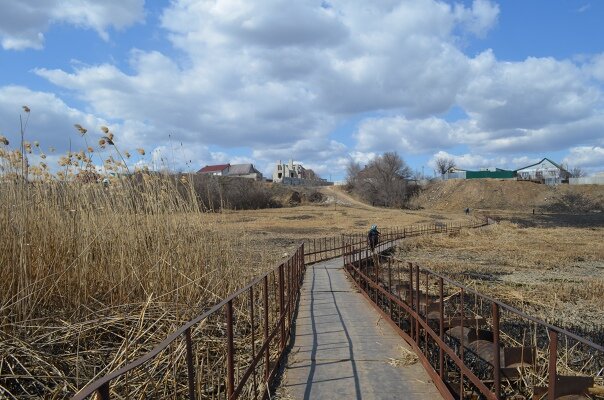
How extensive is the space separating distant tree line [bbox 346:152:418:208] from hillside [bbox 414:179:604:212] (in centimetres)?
458

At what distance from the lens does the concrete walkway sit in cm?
546

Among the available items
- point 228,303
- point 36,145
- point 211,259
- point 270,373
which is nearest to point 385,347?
point 270,373

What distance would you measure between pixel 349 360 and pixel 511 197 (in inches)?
3673

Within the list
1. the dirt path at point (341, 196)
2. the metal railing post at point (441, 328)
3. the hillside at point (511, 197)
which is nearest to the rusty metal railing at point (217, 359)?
the metal railing post at point (441, 328)

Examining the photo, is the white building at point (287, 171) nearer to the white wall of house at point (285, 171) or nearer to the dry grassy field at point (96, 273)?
the white wall of house at point (285, 171)

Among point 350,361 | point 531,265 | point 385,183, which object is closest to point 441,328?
point 350,361

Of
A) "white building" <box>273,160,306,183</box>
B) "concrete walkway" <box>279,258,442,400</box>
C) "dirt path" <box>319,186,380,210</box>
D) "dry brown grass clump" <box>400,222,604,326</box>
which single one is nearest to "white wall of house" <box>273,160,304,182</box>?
"white building" <box>273,160,306,183</box>

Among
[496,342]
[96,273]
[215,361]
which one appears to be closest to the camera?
[496,342]

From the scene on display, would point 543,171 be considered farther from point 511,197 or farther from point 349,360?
point 349,360

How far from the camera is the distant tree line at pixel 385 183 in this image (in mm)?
96188

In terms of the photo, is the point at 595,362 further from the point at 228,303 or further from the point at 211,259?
the point at 228,303

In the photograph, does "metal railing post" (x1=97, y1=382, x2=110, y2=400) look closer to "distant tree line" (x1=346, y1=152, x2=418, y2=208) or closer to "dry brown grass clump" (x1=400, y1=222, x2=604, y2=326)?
"dry brown grass clump" (x1=400, y1=222, x2=604, y2=326)

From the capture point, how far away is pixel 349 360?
661 cm

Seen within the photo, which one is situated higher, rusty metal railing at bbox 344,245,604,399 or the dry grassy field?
the dry grassy field
